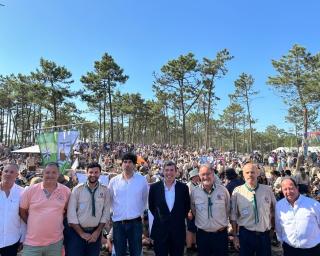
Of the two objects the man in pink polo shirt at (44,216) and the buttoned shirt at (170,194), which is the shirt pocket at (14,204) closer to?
the man in pink polo shirt at (44,216)

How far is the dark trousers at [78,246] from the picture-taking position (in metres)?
3.93

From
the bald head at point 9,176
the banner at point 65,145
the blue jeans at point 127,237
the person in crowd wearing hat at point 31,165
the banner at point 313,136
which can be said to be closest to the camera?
the bald head at point 9,176

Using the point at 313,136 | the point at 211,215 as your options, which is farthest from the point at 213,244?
the point at 313,136

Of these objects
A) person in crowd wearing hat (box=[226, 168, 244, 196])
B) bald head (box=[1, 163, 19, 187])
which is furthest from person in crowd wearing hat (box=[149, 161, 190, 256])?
person in crowd wearing hat (box=[226, 168, 244, 196])

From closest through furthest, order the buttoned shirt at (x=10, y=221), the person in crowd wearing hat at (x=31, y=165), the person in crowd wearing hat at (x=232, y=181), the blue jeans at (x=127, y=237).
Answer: the buttoned shirt at (x=10, y=221) < the blue jeans at (x=127, y=237) < the person in crowd wearing hat at (x=232, y=181) < the person in crowd wearing hat at (x=31, y=165)

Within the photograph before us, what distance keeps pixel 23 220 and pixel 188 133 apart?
71.4 meters

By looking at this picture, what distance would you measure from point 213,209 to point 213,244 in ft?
1.34

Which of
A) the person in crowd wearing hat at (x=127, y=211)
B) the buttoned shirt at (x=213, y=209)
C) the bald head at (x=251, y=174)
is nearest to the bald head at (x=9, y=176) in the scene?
the person in crowd wearing hat at (x=127, y=211)

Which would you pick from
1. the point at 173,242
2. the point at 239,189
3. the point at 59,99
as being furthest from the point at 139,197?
the point at 59,99

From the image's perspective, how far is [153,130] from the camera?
227ft

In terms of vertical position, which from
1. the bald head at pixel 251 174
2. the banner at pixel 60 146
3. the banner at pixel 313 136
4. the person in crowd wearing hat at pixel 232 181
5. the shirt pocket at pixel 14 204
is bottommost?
the shirt pocket at pixel 14 204

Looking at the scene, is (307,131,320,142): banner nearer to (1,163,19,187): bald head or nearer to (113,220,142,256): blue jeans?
→ (113,220,142,256): blue jeans

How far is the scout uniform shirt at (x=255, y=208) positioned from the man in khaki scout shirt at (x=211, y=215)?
173 millimetres

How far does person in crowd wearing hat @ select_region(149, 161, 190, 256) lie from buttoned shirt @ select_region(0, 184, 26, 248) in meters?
1.56
